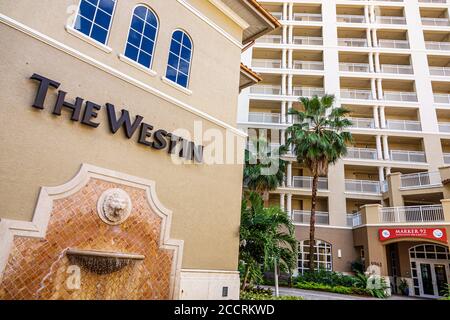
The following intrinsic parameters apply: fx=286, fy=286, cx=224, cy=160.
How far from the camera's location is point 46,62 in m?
5.84

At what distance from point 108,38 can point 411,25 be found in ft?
111

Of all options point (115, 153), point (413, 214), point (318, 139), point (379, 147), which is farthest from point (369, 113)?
point (115, 153)

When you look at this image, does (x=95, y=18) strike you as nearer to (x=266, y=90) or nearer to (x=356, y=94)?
(x=266, y=90)

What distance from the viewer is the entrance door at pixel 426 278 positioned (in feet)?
62.9

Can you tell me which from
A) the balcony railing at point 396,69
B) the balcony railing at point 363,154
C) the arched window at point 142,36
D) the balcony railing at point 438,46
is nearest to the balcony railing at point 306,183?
the balcony railing at point 363,154

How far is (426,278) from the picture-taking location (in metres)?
19.6

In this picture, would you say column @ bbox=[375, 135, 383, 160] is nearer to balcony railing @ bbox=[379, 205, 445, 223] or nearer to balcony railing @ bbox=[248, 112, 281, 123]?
balcony railing @ bbox=[379, 205, 445, 223]

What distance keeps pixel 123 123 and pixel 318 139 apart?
54.6 feet

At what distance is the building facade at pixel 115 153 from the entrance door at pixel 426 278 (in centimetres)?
1770

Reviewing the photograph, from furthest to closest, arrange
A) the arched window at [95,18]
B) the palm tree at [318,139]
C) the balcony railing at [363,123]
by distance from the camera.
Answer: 1. the balcony railing at [363,123]
2. the palm tree at [318,139]
3. the arched window at [95,18]

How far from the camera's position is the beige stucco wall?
5.33 metres

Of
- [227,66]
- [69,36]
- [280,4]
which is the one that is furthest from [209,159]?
[280,4]

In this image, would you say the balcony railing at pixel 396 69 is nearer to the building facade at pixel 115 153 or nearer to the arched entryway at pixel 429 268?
the arched entryway at pixel 429 268
